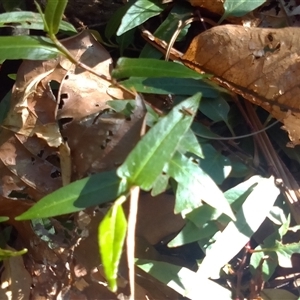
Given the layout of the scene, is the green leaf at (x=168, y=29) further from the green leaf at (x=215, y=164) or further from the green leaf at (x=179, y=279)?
the green leaf at (x=179, y=279)

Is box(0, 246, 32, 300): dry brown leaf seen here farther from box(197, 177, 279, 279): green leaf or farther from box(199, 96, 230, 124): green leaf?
box(199, 96, 230, 124): green leaf

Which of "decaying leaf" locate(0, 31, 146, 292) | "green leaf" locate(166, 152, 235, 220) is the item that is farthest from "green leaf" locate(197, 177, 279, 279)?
"decaying leaf" locate(0, 31, 146, 292)

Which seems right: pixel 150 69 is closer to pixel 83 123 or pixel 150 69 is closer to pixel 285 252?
pixel 83 123

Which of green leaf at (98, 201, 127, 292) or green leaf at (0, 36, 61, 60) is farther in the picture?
green leaf at (0, 36, 61, 60)

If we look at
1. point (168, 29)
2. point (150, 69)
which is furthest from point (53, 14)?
point (168, 29)

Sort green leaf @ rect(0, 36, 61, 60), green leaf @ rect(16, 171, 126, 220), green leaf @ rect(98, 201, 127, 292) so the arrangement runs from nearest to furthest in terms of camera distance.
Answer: green leaf @ rect(98, 201, 127, 292)
green leaf @ rect(16, 171, 126, 220)
green leaf @ rect(0, 36, 61, 60)

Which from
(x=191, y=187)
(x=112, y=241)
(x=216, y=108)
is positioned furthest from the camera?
(x=216, y=108)
